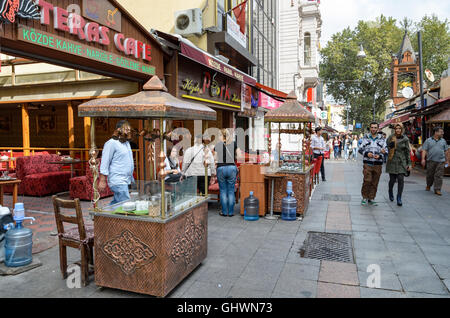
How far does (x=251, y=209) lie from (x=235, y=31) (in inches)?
387

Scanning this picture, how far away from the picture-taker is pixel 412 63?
110 ft

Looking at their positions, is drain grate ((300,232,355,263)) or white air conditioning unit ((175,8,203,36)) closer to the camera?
drain grate ((300,232,355,263))

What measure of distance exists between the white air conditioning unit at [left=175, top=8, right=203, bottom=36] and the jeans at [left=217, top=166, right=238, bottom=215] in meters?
7.01

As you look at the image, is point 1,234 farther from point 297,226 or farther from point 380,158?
point 380,158

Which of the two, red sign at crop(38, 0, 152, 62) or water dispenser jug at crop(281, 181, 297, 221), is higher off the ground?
red sign at crop(38, 0, 152, 62)

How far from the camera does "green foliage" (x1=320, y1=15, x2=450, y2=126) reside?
39.5m

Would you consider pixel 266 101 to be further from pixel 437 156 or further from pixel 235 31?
pixel 437 156

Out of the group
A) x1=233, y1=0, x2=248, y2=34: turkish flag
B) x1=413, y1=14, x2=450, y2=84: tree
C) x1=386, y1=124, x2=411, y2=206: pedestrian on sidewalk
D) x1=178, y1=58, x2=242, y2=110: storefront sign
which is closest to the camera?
x1=386, y1=124, x2=411, y2=206: pedestrian on sidewalk

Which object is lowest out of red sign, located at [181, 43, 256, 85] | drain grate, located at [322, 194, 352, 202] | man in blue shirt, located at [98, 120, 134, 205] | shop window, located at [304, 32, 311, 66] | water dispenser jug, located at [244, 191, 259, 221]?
drain grate, located at [322, 194, 352, 202]

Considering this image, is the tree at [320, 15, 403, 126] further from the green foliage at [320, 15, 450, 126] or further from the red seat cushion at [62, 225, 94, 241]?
the red seat cushion at [62, 225, 94, 241]

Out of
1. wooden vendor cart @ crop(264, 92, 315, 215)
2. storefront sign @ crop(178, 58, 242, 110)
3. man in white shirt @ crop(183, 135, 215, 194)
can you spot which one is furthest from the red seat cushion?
storefront sign @ crop(178, 58, 242, 110)

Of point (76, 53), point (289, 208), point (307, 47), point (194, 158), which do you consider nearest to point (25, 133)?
point (76, 53)

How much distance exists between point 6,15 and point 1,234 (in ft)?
10.7

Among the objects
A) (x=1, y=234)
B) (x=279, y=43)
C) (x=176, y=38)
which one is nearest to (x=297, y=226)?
(x=1, y=234)
